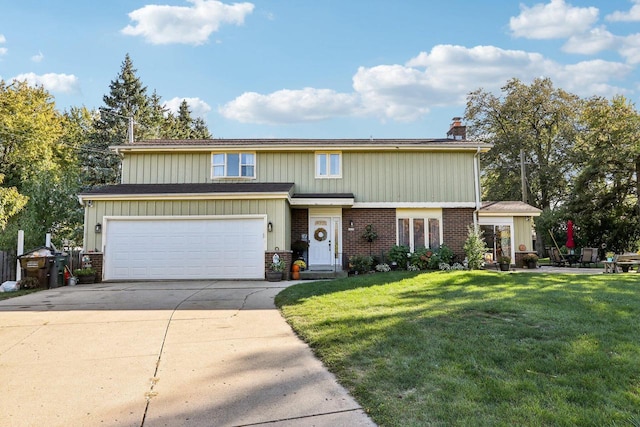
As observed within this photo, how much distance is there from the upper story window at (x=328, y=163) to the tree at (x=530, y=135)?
66.9 ft

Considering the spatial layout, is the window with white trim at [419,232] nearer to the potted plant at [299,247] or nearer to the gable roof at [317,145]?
the gable roof at [317,145]

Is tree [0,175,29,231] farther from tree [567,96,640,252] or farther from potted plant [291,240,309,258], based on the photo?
tree [567,96,640,252]

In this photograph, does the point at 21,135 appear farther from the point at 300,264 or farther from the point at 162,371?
the point at 162,371

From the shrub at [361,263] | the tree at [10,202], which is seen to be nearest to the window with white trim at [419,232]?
the shrub at [361,263]

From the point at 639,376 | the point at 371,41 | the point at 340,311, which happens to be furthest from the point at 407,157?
the point at 639,376

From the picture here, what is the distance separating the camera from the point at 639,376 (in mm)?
3584

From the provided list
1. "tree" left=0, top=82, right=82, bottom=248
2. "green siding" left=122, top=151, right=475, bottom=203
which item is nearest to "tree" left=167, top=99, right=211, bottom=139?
"tree" left=0, top=82, right=82, bottom=248

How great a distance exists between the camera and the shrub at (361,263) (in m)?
14.6

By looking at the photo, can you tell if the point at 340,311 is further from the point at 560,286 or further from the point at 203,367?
the point at 560,286

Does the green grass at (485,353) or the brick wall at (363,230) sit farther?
the brick wall at (363,230)

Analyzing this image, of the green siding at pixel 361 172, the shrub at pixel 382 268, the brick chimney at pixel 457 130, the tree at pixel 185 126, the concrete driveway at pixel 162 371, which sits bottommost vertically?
the concrete driveway at pixel 162 371

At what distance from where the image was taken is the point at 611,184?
2420 cm

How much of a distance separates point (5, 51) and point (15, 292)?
16.2m

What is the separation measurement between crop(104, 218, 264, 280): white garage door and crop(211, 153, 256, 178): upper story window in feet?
9.97
